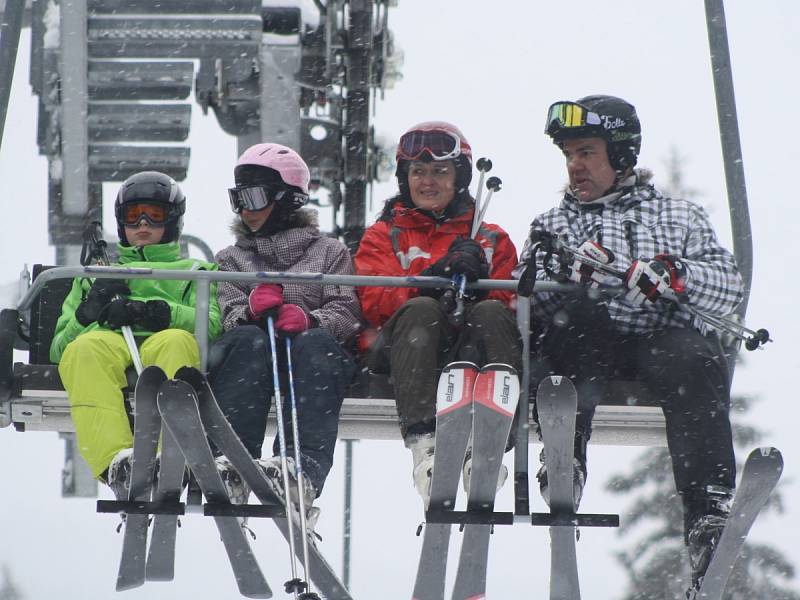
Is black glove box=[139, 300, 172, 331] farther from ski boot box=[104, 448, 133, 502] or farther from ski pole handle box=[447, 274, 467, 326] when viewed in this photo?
ski pole handle box=[447, 274, 467, 326]

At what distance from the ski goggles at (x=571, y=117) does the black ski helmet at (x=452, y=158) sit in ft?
1.30

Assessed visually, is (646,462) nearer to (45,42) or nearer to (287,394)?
(45,42)

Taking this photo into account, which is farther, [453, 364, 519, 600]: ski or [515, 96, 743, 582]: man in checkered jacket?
[515, 96, 743, 582]: man in checkered jacket

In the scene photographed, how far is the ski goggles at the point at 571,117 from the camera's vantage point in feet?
24.1

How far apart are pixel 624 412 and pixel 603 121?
1.23 metres

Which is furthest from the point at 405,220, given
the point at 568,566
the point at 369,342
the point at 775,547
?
the point at 775,547

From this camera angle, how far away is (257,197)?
296 inches

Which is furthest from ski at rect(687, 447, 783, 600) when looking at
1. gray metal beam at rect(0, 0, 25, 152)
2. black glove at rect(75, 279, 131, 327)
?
gray metal beam at rect(0, 0, 25, 152)

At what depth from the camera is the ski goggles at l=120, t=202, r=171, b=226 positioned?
7.49 metres

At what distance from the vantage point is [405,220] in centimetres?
743

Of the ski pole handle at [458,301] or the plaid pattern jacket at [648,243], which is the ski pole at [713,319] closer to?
the plaid pattern jacket at [648,243]

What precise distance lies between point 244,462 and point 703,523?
1.73 metres

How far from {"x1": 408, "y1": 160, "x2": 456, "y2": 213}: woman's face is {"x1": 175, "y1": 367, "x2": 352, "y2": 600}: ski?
1.51 meters

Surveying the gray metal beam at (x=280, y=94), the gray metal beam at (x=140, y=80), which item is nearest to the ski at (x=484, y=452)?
the gray metal beam at (x=280, y=94)
